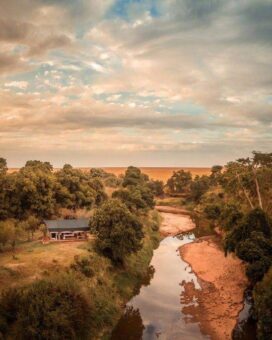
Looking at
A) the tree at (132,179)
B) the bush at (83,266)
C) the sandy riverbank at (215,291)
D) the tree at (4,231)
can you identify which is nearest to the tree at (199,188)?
the tree at (132,179)

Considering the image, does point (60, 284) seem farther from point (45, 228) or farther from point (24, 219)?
point (24, 219)

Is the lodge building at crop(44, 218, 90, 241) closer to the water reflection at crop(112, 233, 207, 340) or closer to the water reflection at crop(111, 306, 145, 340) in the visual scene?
the water reflection at crop(112, 233, 207, 340)

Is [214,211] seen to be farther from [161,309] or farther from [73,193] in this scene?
[161,309]

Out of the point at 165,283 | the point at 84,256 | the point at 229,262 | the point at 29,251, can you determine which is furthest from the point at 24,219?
the point at 229,262

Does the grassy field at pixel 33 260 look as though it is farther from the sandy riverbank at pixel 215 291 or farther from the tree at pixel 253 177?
the tree at pixel 253 177

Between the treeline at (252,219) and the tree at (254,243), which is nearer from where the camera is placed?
the treeline at (252,219)

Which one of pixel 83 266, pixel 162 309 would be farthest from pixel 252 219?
pixel 83 266
